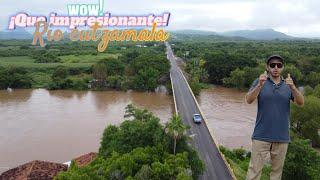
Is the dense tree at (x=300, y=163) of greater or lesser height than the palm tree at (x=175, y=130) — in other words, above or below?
below

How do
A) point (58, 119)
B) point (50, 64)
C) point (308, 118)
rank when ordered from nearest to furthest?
point (308, 118)
point (58, 119)
point (50, 64)

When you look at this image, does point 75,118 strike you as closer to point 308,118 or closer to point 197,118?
point 197,118

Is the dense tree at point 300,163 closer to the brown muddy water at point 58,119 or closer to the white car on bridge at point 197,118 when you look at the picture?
the white car on bridge at point 197,118

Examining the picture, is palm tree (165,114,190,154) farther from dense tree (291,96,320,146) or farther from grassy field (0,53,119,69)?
grassy field (0,53,119,69)

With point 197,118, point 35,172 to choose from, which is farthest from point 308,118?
point 35,172

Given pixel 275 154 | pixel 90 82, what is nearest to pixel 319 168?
pixel 275 154

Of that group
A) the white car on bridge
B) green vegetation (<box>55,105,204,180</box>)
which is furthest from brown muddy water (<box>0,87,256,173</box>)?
green vegetation (<box>55,105,204,180</box>)

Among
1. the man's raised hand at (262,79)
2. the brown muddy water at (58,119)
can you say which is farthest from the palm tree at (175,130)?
the man's raised hand at (262,79)
